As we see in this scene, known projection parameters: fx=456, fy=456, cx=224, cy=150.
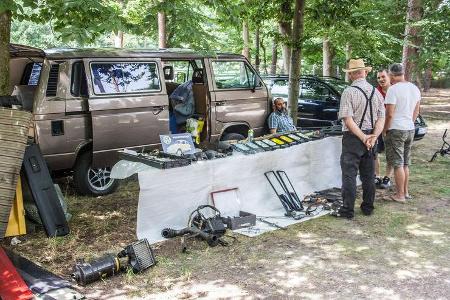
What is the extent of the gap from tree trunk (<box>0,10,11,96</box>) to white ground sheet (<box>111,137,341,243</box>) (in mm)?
2028

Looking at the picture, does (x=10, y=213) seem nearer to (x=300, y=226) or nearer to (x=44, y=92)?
(x=44, y=92)

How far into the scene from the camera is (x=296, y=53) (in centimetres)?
896

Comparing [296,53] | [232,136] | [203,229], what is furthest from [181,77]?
[203,229]

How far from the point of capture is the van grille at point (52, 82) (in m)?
6.20

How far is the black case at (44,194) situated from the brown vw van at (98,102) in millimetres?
Answer: 611

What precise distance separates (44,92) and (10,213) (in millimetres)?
1787

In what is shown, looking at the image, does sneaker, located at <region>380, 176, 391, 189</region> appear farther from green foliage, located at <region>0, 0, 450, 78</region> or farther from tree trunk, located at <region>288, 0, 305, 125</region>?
green foliage, located at <region>0, 0, 450, 78</region>

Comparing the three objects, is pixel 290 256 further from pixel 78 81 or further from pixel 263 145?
pixel 78 81

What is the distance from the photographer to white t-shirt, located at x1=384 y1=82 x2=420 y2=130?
6660 mm

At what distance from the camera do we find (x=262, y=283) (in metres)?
4.27

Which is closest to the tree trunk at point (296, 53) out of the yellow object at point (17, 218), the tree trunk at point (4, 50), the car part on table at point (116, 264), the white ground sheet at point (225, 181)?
Result: the white ground sheet at point (225, 181)

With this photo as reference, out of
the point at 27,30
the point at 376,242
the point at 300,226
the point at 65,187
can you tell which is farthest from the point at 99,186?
the point at 27,30

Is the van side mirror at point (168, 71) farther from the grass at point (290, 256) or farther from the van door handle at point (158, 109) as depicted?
the grass at point (290, 256)

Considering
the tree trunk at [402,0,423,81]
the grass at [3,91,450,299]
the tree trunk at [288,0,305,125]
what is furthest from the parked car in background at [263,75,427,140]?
the grass at [3,91,450,299]
